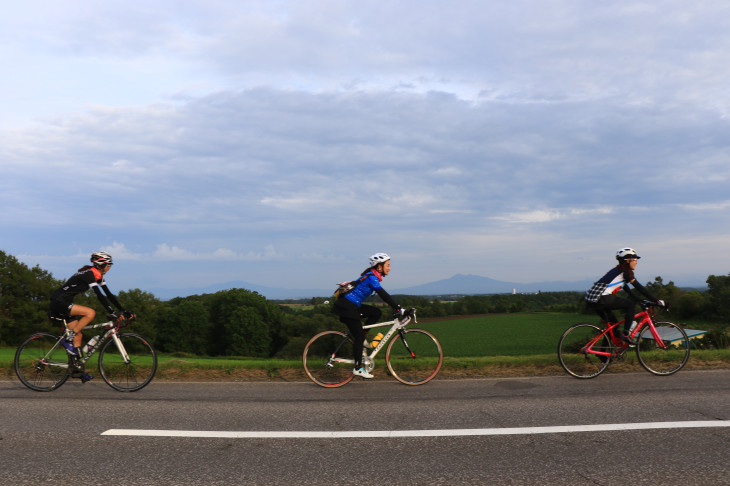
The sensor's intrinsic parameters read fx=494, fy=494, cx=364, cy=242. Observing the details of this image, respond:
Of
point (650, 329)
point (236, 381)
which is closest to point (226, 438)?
point (236, 381)

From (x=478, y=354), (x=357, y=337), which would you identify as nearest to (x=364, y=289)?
(x=357, y=337)

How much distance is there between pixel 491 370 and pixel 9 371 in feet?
28.8

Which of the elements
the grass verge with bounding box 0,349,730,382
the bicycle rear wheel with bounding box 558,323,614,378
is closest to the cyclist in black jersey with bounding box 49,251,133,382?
the grass verge with bounding box 0,349,730,382

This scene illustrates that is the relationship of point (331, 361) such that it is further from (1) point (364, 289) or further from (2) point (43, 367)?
(2) point (43, 367)

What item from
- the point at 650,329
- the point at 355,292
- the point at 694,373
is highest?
the point at 355,292

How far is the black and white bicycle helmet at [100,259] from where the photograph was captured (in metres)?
8.09

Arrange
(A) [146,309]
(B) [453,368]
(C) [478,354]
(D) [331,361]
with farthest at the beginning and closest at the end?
(A) [146,309] < (C) [478,354] < (B) [453,368] < (D) [331,361]

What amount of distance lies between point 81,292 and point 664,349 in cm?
995

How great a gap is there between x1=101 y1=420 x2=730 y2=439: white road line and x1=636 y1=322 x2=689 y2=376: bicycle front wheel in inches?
126

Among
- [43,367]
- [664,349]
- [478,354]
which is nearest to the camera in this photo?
[43,367]

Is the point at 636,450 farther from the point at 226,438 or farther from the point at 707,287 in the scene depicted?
the point at 707,287

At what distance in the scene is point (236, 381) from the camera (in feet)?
28.5

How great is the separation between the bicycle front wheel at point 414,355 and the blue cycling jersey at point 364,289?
2.95 ft

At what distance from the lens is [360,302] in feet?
27.5
